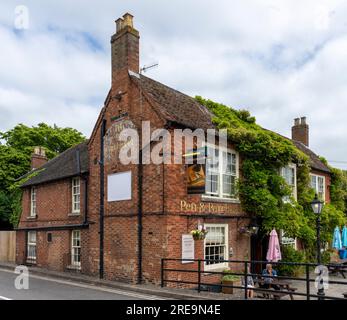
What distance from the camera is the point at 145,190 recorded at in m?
13.9

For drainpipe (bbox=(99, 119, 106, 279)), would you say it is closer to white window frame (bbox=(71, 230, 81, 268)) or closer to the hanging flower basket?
white window frame (bbox=(71, 230, 81, 268))

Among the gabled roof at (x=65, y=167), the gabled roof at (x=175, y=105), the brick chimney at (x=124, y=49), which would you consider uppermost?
the brick chimney at (x=124, y=49)

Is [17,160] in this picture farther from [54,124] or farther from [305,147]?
[305,147]

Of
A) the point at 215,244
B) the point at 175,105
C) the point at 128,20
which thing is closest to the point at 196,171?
the point at 215,244

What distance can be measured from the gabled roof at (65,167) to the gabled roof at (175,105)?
4.79m

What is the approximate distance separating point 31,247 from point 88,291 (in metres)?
9.59

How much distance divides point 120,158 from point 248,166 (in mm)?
5208

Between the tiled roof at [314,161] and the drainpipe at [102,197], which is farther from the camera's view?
the tiled roof at [314,161]

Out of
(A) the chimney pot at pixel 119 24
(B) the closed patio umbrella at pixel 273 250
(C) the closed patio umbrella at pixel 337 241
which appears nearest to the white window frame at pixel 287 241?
(C) the closed patio umbrella at pixel 337 241

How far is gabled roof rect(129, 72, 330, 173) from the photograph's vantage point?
1405cm

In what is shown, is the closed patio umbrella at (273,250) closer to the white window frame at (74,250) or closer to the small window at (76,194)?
the white window frame at (74,250)

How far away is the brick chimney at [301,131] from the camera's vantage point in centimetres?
2775

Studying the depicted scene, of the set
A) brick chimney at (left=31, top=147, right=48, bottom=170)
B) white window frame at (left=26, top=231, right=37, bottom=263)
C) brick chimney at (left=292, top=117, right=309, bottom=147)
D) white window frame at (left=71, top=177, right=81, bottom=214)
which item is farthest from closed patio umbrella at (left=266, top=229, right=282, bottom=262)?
brick chimney at (left=31, top=147, right=48, bottom=170)
